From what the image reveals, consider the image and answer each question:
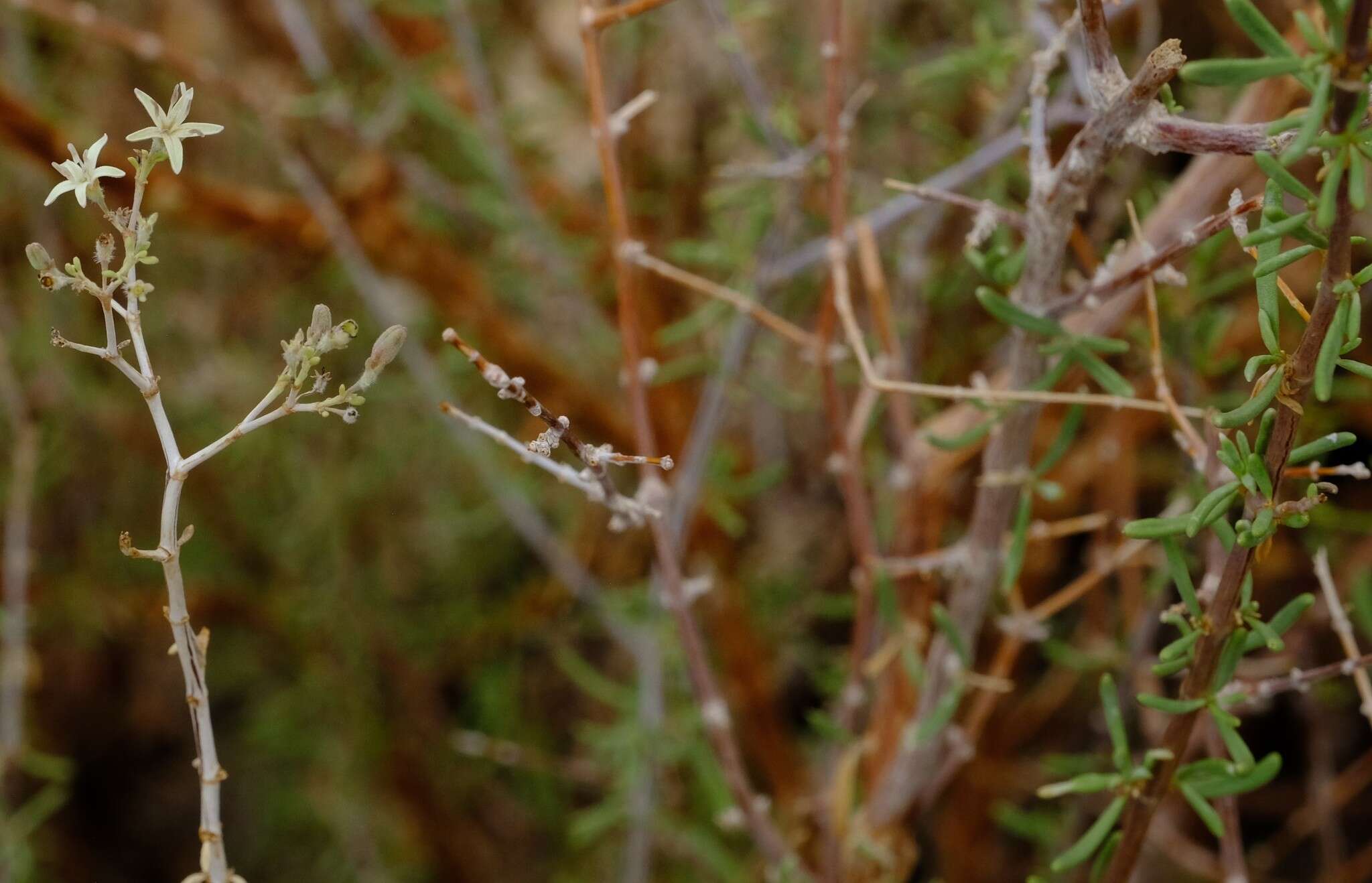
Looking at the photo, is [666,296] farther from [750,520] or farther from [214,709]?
[214,709]

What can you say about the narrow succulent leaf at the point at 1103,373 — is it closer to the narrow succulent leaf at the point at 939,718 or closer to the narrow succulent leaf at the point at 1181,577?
the narrow succulent leaf at the point at 1181,577

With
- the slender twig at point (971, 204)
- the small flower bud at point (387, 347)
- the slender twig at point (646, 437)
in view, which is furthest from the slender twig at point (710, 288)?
the small flower bud at point (387, 347)

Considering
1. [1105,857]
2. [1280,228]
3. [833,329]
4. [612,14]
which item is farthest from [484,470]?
[1280,228]

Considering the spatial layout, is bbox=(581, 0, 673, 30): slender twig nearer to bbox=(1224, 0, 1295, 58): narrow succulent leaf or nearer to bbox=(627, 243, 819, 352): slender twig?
bbox=(627, 243, 819, 352): slender twig

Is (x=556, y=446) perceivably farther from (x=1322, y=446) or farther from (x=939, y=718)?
(x=939, y=718)

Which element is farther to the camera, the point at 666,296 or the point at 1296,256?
the point at 666,296

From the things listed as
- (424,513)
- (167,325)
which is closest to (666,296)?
(424,513)

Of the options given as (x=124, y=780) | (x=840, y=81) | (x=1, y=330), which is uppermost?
(x=1, y=330)
